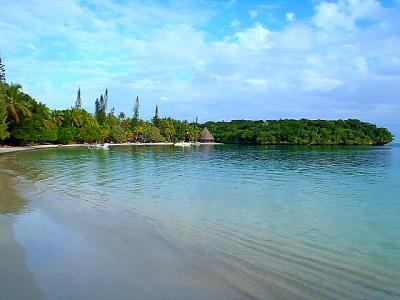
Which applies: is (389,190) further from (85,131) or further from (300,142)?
(300,142)

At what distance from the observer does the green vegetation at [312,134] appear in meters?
144

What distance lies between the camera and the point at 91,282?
23.4ft

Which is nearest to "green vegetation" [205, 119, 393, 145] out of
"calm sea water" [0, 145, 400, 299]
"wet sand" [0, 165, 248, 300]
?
"calm sea water" [0, 145, 400, 299]

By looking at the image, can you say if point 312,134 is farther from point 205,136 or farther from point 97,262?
point 97,262

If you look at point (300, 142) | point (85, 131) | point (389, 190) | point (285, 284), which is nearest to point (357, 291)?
point (285, 284)

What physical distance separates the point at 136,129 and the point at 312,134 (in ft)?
217

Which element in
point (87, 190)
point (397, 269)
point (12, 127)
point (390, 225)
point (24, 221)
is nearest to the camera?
point (397, 269)

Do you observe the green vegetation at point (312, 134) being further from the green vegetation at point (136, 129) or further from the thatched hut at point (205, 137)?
the thatched hut at point (205, 137)

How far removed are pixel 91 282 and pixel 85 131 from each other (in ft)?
312

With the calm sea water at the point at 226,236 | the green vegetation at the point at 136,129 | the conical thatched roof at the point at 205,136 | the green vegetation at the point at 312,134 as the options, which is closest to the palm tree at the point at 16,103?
the green vegetation at the point at 136,129

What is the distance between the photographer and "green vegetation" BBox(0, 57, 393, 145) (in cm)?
6656

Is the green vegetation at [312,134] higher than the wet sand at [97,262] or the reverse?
higher

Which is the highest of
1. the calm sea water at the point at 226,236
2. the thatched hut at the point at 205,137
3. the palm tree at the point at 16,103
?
the palm tree at the point at 16,103

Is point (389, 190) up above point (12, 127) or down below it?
below
